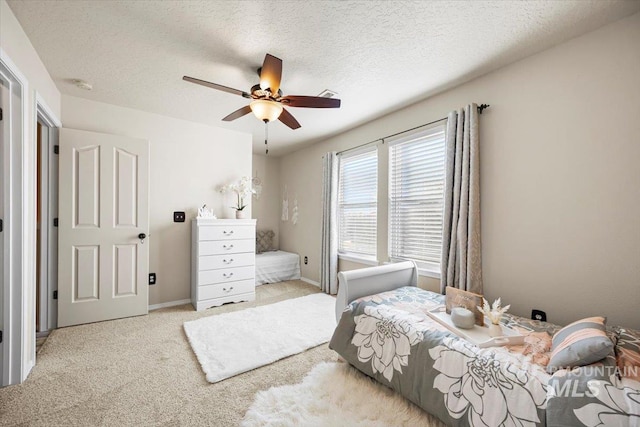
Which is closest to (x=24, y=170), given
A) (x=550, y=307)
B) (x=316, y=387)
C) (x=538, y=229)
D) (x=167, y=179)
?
(x=167, y=179)

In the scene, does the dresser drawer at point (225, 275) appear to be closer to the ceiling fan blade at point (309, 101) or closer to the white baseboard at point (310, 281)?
the white baseboard at point (310, 281)

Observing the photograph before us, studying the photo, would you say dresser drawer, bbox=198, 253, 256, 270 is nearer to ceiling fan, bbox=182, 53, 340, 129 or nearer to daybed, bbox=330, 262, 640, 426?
daybed, bbox=330, 262, 640, 426

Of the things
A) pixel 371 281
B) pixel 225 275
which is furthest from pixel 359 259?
pixel 225 275

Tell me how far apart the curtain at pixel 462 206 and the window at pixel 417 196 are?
0.67 feet

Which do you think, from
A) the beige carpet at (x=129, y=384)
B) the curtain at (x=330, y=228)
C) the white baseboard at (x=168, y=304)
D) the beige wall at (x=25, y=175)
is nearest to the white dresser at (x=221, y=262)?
the white baseboard at (x=168, y=304)

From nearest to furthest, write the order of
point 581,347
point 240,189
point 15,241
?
1. point 581,347
2. point 15,241
3. point 240,189

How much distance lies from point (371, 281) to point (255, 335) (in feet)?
4.15

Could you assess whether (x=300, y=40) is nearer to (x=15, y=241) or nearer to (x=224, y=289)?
(x=15, y=241)

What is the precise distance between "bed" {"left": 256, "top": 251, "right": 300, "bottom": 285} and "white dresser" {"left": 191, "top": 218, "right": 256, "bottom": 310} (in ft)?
2.45

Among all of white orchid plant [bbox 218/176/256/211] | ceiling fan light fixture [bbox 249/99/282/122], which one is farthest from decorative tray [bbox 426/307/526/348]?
white orchid plant [bbox 218/176/256/211]

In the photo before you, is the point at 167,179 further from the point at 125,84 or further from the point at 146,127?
the point at 125,84

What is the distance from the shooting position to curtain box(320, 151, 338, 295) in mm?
3918

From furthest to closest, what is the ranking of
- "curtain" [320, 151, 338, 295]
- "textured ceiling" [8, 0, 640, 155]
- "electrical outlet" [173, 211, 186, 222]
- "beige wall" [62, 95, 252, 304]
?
"curtain" [320, 151, 338, 295]
"electrical outlet" [173, 211, 186, 222]
"beige wall" [62, 95, 252, 304]
"textured ceiling" [8, 0, 640, 155]

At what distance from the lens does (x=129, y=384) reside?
177 centimetres
